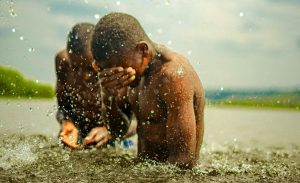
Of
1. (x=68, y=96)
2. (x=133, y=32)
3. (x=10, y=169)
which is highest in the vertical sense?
(x=133, y=32)

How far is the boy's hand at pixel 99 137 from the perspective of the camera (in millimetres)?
5917

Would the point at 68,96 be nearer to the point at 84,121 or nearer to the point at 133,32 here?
the point at 84,121

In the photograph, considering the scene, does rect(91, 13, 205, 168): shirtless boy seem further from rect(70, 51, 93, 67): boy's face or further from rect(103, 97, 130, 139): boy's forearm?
rect(70, 51, 93, 67): boy's face

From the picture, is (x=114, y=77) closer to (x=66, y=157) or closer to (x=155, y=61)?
(x=155, y=61)

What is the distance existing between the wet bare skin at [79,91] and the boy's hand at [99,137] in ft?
2.23

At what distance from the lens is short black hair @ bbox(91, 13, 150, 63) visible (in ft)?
15.0

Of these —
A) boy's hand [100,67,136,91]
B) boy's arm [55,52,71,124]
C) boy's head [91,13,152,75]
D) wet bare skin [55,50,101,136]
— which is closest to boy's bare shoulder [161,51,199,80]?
boy's head [91,13,152,75]

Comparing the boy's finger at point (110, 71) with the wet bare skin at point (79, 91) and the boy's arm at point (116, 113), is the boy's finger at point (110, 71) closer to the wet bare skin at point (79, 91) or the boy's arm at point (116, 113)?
the boy's arm at point (116, 113)

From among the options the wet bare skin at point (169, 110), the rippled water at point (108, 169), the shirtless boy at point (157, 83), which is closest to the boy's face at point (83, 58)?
the rippled water at point (108, 169)

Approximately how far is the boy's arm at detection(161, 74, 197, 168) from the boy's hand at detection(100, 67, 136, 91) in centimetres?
33

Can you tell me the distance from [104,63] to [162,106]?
0.65 meters

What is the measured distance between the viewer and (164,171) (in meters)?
4.53

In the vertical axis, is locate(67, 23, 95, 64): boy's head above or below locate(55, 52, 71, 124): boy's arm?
above

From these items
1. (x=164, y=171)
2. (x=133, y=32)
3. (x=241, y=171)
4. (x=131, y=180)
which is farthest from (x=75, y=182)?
(x=241, y=171)
